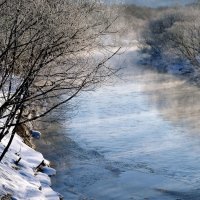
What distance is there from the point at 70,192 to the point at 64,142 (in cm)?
573

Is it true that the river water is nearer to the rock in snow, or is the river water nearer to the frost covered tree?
the rock in snow

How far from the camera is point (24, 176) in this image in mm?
11344

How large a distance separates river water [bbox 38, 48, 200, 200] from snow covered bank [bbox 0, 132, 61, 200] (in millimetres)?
559

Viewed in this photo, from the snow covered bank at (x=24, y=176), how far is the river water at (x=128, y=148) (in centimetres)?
56

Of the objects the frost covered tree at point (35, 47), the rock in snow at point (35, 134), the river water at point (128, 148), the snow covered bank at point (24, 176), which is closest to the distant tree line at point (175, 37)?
the river water at point (128, 148)

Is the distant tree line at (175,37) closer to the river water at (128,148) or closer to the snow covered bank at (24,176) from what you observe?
the river water at (128,148)

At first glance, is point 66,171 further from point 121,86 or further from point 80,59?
point 121,86

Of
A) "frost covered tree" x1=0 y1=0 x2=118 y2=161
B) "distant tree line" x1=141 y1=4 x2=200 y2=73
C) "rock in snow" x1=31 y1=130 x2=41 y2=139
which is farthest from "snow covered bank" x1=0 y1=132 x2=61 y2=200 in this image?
"distant tree line" x1=141 y1=4 x2=200 y2=73

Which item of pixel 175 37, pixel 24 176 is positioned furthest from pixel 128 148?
pixel 175 37

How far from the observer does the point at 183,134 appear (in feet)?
59.9

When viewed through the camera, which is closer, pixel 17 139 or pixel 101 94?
pixel 17 139

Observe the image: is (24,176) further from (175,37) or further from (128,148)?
(175,37)

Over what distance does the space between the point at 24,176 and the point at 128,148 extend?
5921 millimetres

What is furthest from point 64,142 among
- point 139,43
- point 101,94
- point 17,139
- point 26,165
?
point 139,43
